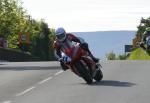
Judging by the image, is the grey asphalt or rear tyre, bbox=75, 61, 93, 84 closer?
the grey asphalt

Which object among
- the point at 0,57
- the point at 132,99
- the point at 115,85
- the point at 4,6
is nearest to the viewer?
the point at 132,99

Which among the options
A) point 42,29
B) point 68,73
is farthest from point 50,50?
point 68,73

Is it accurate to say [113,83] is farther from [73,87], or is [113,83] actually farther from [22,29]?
[22,29]

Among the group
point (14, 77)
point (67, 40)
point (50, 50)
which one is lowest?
point (50, 50)

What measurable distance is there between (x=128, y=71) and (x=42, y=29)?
11482 centimetres

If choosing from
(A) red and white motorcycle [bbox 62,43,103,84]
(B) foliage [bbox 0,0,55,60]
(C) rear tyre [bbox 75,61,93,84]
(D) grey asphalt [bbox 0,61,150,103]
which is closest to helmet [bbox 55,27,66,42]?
(A) red and white motorcycle [bbox 62,43,103,84]

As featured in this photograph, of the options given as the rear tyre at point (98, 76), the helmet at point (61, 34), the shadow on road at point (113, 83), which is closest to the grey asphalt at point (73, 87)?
the shadow on road at point (113, 83)

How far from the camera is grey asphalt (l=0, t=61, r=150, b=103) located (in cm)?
1565

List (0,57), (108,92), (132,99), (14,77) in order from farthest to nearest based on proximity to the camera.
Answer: (0,57) → (14,77) → (108,92) → (132,99)

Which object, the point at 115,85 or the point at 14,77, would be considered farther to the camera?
the point at 14,77

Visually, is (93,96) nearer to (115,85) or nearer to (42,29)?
(115,85)

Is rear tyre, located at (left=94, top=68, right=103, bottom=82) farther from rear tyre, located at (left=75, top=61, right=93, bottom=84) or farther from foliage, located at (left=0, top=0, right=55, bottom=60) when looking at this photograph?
foliage, located at (left=0, top=0, right=55, bottom=60)

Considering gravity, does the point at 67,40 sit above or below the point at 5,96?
above

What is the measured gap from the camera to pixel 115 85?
18.8 meters
